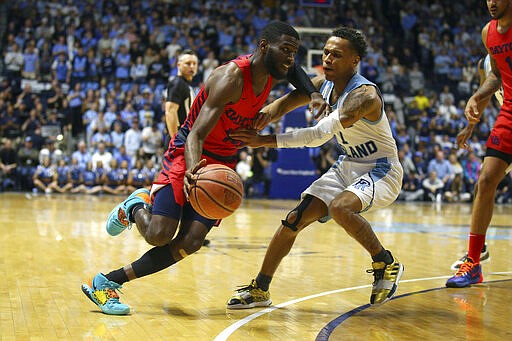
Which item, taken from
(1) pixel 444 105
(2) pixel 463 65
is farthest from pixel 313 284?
(2) pixel 463 65

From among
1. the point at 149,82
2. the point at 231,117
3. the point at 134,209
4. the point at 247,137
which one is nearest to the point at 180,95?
the point at 134,209

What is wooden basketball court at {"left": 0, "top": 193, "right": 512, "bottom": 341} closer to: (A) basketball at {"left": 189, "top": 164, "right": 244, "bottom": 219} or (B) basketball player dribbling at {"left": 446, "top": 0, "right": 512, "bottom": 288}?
(B) basketball player dribbling at {"left": 446, "top": 0, "right": 512, "bottom": 288}

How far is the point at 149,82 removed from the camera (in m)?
17.3

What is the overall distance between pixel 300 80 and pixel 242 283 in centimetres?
162

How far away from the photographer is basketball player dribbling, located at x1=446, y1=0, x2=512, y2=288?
5.34m

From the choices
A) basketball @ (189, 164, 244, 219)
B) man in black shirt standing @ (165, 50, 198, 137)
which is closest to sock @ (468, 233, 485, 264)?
basketball @ (189, 164, 244, 219)

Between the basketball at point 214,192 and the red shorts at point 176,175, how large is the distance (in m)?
0.40

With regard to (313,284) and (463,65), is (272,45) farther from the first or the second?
(463,65)

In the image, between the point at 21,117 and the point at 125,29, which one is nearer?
the point at 21,117

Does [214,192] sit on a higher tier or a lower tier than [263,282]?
higher

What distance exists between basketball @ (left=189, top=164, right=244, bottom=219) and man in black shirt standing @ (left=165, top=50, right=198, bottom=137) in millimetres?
3343

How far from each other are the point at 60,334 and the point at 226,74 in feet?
5.80

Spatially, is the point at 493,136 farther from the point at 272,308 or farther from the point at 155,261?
the point at 155,261

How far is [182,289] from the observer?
5.12 m
